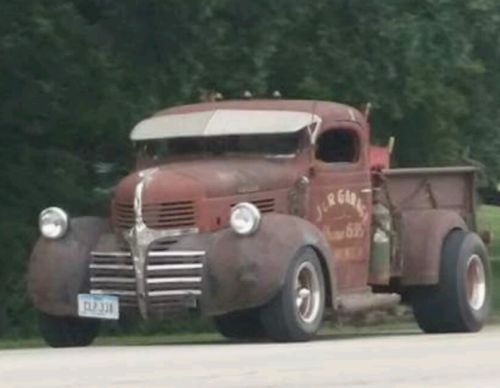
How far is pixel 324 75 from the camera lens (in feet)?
84.4

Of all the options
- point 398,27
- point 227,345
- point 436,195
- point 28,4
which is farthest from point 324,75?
point 227,345

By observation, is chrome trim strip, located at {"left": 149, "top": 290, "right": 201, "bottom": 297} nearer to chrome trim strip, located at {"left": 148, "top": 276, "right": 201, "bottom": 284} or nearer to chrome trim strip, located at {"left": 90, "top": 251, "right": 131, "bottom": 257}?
chrome trim strip, located at {"left": 148, "top": 276, "right": 201, "bottom": 284}

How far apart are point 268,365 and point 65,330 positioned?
4139mm

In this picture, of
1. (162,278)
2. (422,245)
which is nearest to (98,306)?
(162,278)

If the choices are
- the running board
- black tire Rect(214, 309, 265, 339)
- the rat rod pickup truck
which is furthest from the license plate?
the running board

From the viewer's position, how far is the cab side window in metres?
19.1

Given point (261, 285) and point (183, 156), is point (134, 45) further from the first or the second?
point (261, 285)

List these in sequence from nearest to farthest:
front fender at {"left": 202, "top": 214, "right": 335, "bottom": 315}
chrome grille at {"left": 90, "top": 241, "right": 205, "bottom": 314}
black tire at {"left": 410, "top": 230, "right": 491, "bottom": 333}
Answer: front fender at {"left": 202, "top": 214, "right": 335, "bottom": 315} → chrome grille at {"left": 90, "top": 241, "right": 205, "bottom": 314} → black tire at {"left": 410, "top": 230, "right": 491, "bottom": 333}

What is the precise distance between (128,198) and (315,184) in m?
1.80

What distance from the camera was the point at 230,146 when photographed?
62.0ft

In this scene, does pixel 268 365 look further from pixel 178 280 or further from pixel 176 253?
pixel 176 253

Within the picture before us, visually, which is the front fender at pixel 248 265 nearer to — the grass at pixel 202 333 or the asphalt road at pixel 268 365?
the asphalt road at pixel 268 365

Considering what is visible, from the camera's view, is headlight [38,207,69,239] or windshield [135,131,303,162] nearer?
headlight [38,207,69,239]

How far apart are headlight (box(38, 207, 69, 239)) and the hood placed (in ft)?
1.82
